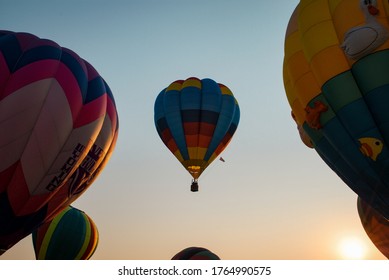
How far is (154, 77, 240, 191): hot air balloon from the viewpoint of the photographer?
1806 centimetres

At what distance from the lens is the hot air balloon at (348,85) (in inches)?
282

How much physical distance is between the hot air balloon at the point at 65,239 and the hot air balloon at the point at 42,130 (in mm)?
6885

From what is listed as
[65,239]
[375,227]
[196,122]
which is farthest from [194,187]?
[375,227]

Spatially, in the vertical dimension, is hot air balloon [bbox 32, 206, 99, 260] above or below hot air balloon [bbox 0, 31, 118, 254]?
below

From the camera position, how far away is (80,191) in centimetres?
1038

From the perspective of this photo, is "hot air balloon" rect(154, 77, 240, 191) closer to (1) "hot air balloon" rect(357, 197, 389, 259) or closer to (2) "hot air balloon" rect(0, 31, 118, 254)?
(1) "hot air balloon" rect(357, 197, 389, 259)

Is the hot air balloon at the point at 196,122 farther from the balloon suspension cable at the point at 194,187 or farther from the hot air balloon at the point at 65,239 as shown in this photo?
the hot air balloon at the point at 65,239

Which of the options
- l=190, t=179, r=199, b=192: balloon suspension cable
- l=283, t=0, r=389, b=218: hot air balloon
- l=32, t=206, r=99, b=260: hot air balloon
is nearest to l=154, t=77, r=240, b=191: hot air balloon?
l=190, t=179, r=199, b=192: balloon suspension cable

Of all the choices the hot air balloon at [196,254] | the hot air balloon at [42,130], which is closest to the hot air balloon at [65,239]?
the hot air balloon at [196,254]

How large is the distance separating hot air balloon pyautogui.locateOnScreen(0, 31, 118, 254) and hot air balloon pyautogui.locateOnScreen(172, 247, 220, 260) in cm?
787

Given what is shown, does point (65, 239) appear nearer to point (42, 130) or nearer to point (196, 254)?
point (196, 254)

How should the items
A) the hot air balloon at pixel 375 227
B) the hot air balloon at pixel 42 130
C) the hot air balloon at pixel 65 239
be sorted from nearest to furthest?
the hot air balloon at pixel 42 130, the hot air balloon at pixel 375 227, the hot air balloon at pixel 65 239

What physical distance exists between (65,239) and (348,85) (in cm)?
1304

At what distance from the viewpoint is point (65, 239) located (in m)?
16.4
